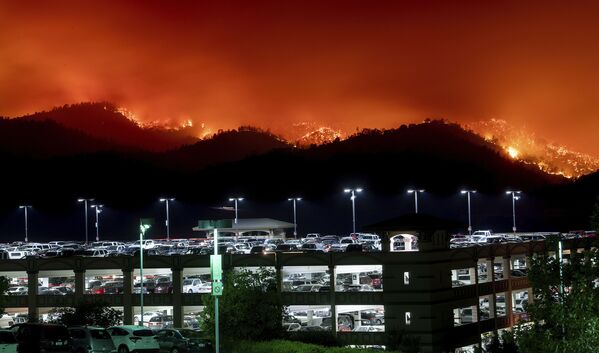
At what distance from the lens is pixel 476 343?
84.2m

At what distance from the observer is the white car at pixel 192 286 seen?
280 feet

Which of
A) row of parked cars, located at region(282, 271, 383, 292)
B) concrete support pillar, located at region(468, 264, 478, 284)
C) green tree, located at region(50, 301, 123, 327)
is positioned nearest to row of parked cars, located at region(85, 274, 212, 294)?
green tree, located at region(50, 301, 123, 327)

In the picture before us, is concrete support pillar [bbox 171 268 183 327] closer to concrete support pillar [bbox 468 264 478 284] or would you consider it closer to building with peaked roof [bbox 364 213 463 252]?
building with peaked roof [bbox 364 213 463 252]

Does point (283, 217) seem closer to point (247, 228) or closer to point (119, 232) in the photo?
point (119, 232)

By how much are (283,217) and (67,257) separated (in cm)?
10906

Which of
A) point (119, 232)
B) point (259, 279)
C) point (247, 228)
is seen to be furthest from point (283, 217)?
point (259, 279)

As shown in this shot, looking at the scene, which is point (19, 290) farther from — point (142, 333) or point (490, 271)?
point (490, 271)

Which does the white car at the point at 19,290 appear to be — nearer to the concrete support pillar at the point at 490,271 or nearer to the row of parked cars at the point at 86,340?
the row of parked cars at the point at 86,340

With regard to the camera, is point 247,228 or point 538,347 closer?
point 538,347

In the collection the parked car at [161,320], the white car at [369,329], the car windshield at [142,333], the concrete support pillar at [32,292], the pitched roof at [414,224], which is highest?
the pitched roof at [414,224]

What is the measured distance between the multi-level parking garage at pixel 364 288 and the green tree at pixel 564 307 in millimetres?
40562

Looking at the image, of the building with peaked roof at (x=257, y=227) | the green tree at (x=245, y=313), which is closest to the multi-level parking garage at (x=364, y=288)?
the green tree at (x=245, y=313)

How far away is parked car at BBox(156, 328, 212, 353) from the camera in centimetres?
5712

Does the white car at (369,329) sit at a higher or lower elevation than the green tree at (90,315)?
lower
